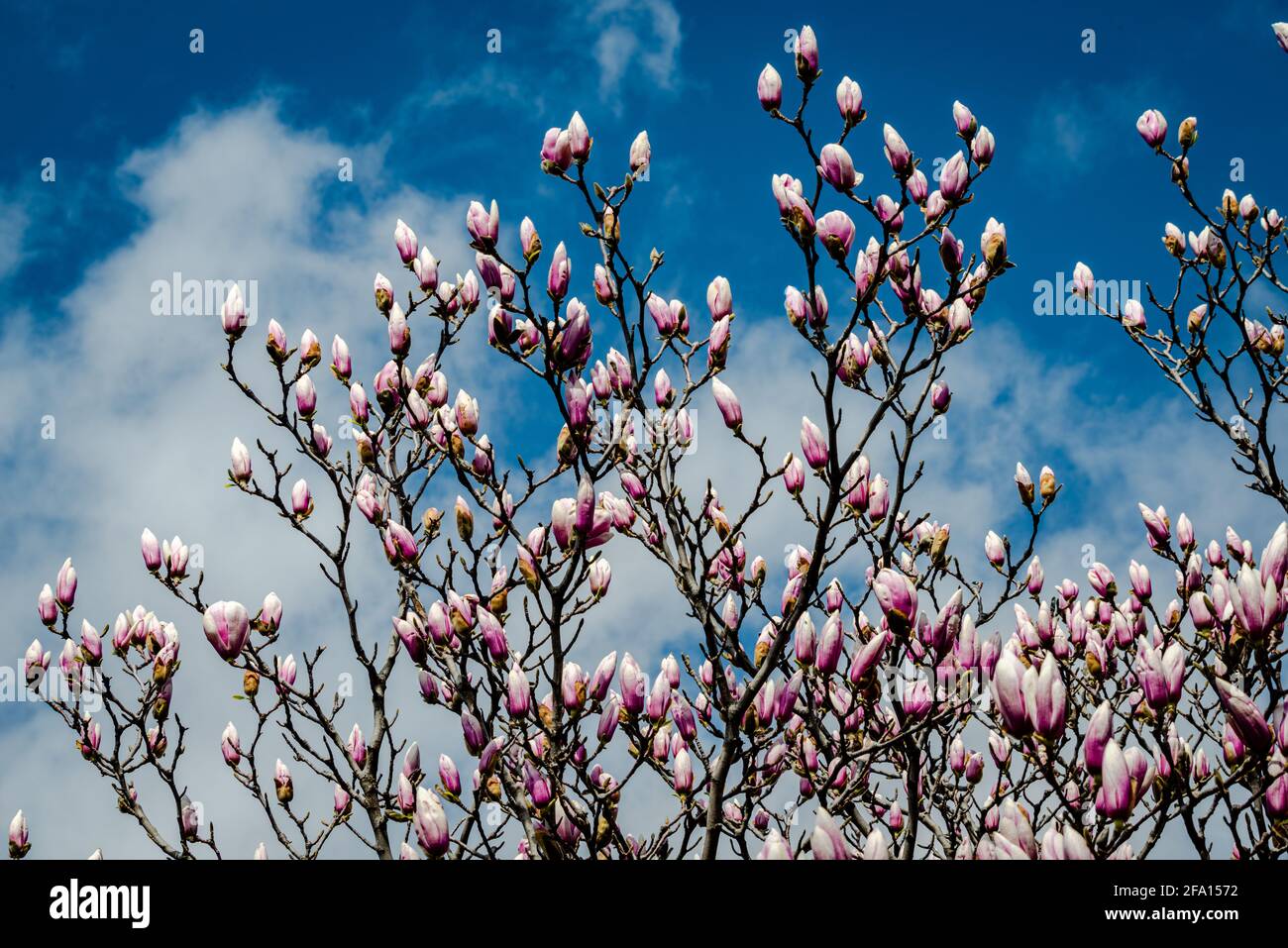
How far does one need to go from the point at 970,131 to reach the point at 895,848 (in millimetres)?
2805

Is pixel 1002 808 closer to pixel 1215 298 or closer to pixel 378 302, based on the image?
pixel 378 302

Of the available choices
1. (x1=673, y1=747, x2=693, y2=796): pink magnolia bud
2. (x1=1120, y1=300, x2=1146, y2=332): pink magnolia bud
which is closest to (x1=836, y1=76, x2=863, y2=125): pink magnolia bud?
(x1=673, y1=747, x2=693, y2=796): pink magnolia bud

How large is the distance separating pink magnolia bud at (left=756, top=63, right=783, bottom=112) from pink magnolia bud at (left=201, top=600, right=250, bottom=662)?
268 cm

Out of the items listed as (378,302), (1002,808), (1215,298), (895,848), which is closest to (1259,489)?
(1215,298)

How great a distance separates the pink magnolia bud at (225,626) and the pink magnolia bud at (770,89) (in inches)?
105

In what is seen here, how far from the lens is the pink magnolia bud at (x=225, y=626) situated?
12.1 feet

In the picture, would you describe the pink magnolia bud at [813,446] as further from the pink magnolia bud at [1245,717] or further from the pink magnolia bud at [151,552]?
the pink magnolia bud at [151,552]

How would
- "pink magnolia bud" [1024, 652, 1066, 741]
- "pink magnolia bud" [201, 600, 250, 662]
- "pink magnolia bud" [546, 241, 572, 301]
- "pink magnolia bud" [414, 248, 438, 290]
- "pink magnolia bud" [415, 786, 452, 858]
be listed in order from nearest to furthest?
1. "pink magnolia bud" [1024, 652, 1066, 741]
2. "pink magnolia bud" [415, 786, 452, 858]
3. "pink magnolia bud" [546, 241, 572, 301]
4. "pink magnolia bud" [201, 600, 250, 662]
5. "pink magnolia bud" [414, 248, 438, 290]

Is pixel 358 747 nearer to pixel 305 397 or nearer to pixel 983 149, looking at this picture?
pixel 305 397

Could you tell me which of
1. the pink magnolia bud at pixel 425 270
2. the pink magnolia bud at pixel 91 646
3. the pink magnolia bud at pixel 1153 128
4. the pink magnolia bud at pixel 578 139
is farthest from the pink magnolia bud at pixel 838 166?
the pink magnolia bud at pixel 91 646

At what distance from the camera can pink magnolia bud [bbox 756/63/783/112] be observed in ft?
11.4

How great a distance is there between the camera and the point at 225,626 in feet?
12.2

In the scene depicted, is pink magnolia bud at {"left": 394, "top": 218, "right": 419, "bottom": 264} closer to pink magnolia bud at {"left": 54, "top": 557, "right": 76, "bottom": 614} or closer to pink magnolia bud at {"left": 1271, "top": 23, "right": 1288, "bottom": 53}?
pink magnolia bud at {"left": 54, "top": 557, "right": 76, "bottom": 614}
